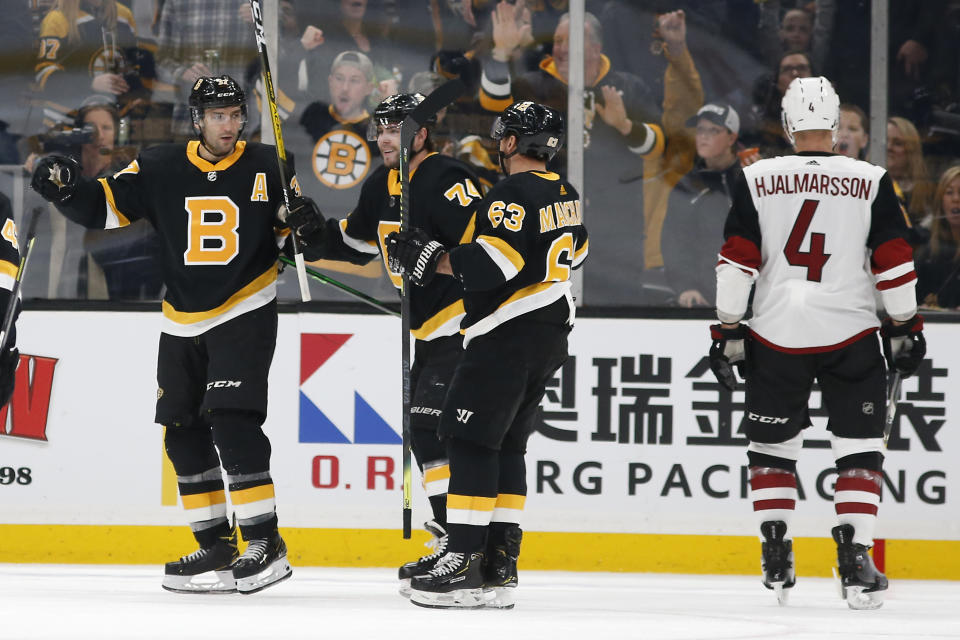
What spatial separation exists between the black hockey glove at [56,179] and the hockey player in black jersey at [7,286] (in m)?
0.25

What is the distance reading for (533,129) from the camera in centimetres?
351

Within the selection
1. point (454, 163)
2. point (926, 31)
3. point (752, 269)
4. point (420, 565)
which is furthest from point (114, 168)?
point (926, 31)

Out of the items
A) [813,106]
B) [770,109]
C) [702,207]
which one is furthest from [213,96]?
[770,109]

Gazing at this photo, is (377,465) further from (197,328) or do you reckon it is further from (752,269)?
(752,269)

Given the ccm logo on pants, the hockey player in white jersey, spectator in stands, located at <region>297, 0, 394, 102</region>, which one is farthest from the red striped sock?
spectator in stands, located at <region>297, 0, 394, 102</region>

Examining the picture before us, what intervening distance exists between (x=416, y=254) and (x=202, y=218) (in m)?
0.67

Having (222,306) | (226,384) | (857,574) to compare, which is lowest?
(857,574)

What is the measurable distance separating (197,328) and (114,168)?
1.99 metres

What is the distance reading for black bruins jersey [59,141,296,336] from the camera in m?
3.66

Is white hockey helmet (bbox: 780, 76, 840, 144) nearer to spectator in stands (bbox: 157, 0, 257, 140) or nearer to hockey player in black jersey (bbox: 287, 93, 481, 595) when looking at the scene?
hockey player in black jersey (bbox: 287, 93, 481, 595)

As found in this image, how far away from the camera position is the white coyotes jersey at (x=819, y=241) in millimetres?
3500

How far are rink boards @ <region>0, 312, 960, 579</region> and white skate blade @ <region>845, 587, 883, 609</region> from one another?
1.08m

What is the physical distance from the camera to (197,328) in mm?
3656

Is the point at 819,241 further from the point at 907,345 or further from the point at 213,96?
the point at 213,96
